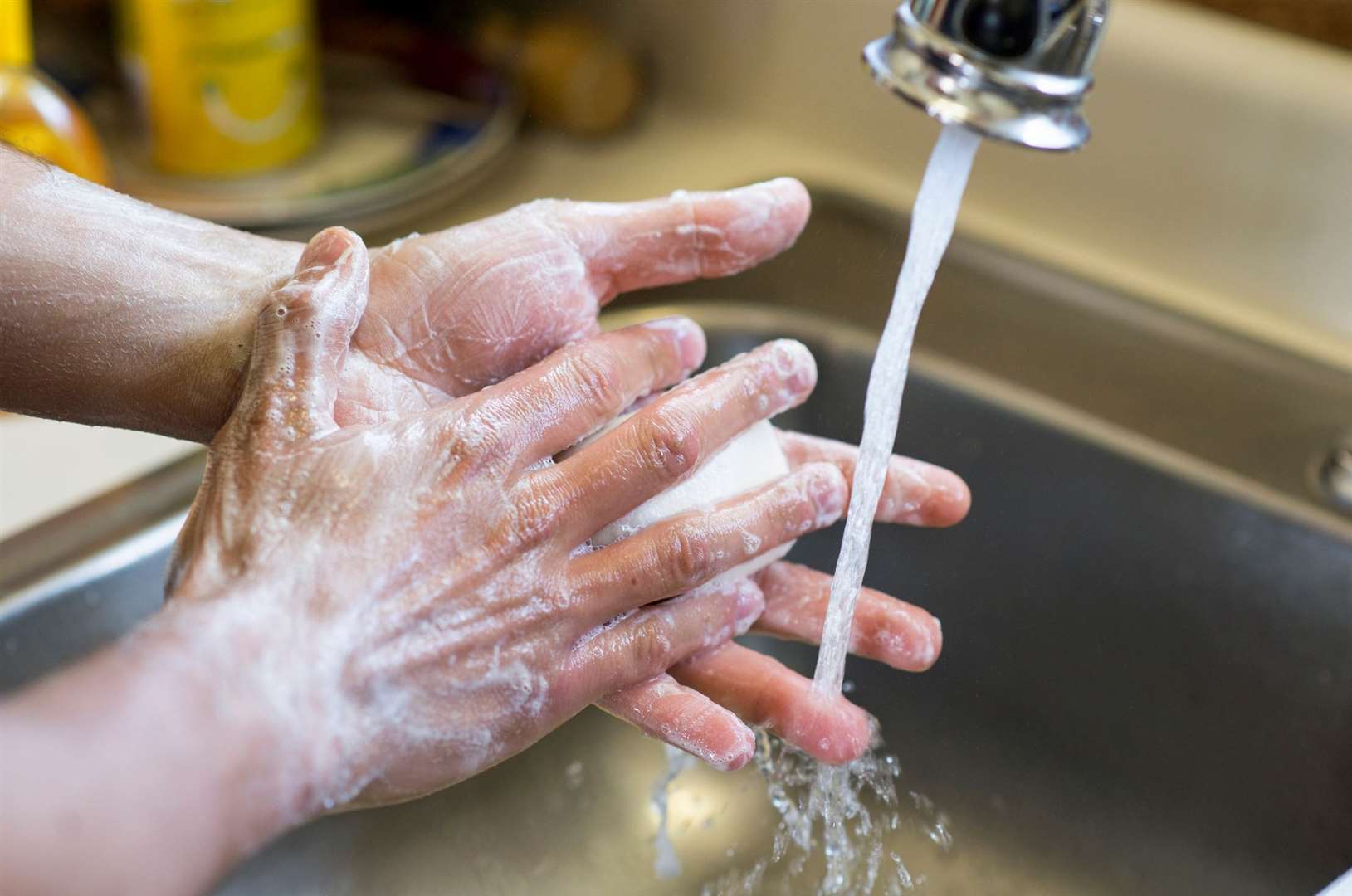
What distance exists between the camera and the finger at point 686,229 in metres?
0.69

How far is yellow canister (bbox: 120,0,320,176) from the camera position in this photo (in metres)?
0.97

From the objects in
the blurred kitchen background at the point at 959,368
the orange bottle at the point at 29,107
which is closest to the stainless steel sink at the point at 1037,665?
the blurred kitchen background at the point at 959,368

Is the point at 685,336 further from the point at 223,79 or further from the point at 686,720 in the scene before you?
the point at 223,79

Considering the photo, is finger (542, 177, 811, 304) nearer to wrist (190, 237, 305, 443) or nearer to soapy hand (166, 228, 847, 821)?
soapy hand (166, 228, 847, 821)

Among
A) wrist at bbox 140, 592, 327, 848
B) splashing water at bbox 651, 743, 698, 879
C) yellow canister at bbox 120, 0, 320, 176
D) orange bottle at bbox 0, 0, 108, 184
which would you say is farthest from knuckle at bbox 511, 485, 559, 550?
yellow canister at bbox 120, 0, 320, 176

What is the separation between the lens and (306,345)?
597 mm

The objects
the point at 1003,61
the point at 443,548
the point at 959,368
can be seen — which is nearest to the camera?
the point at 1003,61

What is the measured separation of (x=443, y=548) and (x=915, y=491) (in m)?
0.26

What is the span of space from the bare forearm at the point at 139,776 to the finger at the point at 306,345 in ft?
0.36

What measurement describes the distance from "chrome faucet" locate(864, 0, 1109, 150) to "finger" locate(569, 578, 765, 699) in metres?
0.28

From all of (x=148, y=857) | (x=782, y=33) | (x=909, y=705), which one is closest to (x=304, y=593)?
(x=148, y=857)

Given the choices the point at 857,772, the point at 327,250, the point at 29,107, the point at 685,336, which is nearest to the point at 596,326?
the point at 685,336

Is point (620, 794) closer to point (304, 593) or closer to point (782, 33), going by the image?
point (304, 593)

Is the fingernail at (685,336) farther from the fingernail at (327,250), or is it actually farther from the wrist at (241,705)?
the wrist at (241,705)
